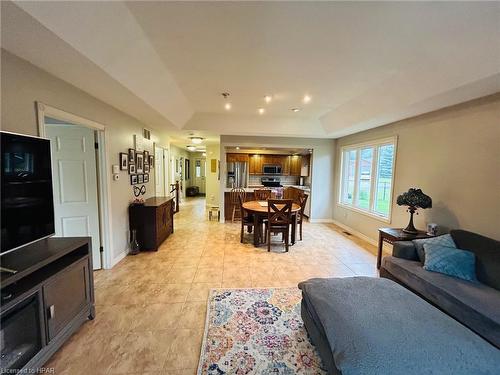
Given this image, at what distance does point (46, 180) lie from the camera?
5.96ft

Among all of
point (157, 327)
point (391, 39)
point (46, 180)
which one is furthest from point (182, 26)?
point (157, 327)

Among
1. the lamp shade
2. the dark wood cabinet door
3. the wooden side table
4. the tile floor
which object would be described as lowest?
the tile floor

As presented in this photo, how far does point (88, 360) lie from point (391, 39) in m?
3.72

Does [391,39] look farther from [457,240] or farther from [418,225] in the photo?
[418,225]

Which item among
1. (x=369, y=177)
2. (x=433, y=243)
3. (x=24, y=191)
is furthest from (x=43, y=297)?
(x=369, y=177)

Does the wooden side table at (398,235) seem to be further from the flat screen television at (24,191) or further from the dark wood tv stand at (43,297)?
the flat screen television at (24,191)

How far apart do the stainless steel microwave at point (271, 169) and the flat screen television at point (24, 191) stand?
656cm

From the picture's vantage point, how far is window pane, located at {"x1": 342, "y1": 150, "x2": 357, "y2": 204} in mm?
5430

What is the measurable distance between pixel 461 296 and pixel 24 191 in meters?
3.57

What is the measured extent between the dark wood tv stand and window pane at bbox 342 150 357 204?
5.35 meters

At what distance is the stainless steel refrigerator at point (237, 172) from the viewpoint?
7839 millimetres

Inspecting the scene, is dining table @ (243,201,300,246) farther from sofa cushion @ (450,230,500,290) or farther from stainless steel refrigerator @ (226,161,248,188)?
stainless steel refrigerator @ (226,161,248,188)

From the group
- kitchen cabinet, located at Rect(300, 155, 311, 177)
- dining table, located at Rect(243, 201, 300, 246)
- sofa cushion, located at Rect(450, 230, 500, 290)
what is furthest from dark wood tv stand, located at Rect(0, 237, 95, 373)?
kitchen cabinet, located at Rect(300, 155, 311, 177)

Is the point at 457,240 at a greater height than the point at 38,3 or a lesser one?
lesser
